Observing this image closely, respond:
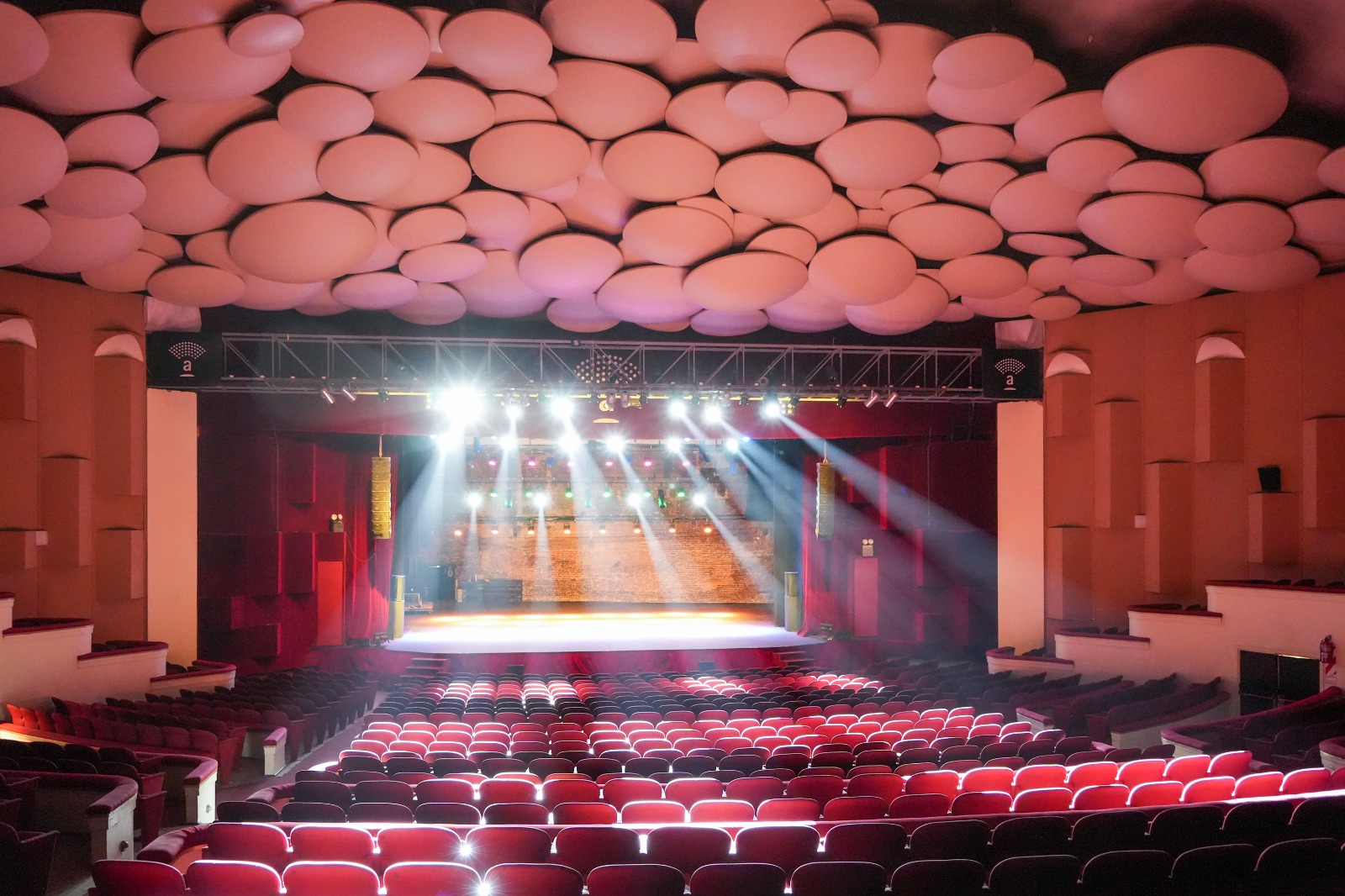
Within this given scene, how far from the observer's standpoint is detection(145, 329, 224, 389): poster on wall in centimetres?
1418

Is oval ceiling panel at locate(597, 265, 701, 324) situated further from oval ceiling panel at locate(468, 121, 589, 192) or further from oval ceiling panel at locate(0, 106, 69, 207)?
oval ceiling panel at locate(0, 106, 69, 207)

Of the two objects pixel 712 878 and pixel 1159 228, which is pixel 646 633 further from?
pixel 712 878

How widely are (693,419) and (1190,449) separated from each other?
985 centimetres

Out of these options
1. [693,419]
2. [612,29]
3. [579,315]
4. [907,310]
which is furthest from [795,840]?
[693,419]

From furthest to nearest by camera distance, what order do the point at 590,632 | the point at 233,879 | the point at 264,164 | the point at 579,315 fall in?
the point at 590,632 < the point at 579,315 < the point at 264,164 < the point at 233,879

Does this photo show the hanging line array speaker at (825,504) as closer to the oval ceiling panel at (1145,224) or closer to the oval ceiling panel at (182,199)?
the oval ceiling panel at (1145,224)

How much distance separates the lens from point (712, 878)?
3.73 meters

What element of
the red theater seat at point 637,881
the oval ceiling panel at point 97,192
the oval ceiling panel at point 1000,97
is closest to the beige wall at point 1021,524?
the oval ceiling panel at point 1000,97

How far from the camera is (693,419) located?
18.9 m

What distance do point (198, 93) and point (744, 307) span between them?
8083mm

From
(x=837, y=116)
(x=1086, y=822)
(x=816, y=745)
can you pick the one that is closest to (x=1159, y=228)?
(x=837, y=116)

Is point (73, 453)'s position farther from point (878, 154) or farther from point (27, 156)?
point (878, 154)

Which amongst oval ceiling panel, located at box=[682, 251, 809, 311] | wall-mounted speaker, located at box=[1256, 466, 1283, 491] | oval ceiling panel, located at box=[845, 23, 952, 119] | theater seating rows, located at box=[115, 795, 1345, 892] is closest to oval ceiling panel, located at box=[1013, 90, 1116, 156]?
oval ceiling panel, located at box=[845, 23, 952, 119]

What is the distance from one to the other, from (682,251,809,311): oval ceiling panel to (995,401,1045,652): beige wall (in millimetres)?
6477
